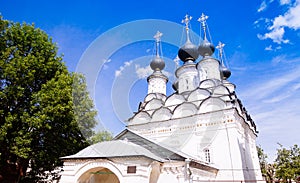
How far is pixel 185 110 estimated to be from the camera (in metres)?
15.0

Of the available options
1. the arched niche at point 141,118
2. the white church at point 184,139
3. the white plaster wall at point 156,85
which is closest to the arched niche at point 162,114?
the white church at point 184,139

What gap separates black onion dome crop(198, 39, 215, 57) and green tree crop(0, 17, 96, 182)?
37.1 ft

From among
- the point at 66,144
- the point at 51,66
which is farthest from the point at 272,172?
the point at 51,66

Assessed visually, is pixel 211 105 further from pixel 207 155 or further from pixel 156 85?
pixel 156 85

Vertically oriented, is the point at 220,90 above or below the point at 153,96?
below

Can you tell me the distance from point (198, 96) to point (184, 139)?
11.2ft

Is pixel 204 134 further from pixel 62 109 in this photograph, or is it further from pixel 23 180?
pixel 23 180

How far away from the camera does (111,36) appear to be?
9.00 meters

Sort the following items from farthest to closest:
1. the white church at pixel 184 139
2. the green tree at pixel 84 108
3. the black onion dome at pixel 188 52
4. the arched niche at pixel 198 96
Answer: the black onion dome at pixel 188 52 → the arched niche at pixel 198 96 → the green tree at pixel 84 108 → the white church at pixel 184 139

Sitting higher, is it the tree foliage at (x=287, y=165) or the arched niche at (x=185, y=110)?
the arched niche at (x=185, y=110)

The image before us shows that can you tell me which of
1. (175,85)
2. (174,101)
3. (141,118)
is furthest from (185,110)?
(175,85)

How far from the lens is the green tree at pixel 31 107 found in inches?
357

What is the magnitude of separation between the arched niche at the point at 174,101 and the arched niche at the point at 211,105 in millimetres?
2326

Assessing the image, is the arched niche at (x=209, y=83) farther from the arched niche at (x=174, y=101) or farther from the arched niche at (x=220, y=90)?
the arched niche at (x=174, y=101)
